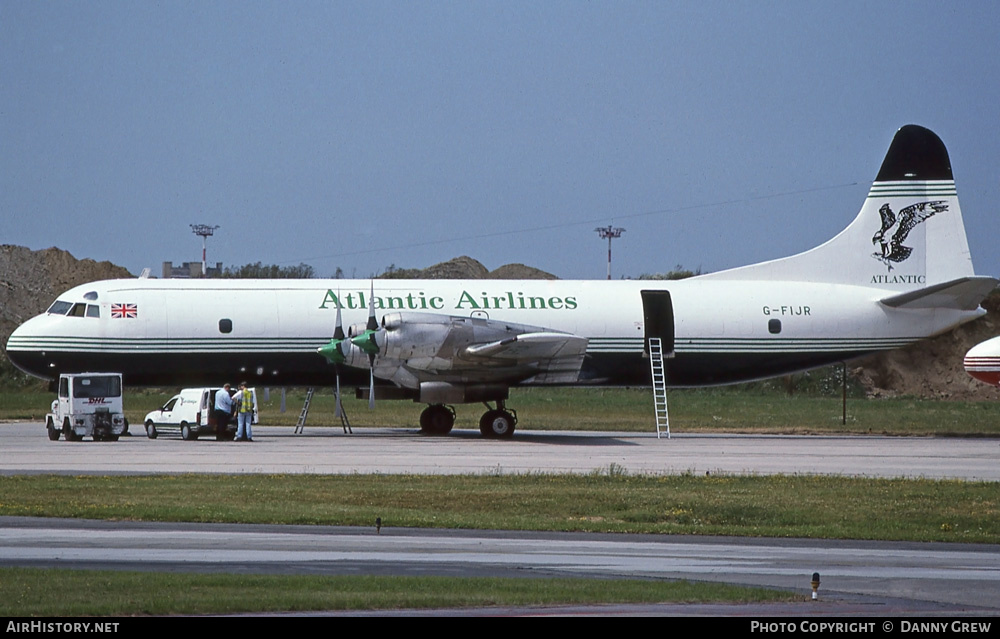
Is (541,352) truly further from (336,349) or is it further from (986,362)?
(986,362)

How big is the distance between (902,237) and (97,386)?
25165 mm

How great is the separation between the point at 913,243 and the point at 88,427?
25.9 meters

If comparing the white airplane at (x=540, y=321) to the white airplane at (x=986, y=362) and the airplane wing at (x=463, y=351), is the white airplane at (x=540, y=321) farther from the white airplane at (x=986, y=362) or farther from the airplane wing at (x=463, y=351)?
the white airplane at (x=986, y=362)

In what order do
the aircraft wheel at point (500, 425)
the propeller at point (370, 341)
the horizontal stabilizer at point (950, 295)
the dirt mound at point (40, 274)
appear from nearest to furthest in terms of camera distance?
1. the propeller at point (370, 341)
2. the aircraft wheel at point (500, 425)
3. the horizontal stabilizer at point (950, 295)
4. the dirt mound at point (40, 274)

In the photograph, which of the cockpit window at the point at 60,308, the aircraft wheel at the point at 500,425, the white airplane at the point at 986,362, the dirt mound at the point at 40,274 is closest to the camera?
the cockpit window at the point at 60,308

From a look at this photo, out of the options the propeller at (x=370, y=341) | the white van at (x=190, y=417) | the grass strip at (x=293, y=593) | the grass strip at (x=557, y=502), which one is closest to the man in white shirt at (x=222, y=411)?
the white van at (x=190, y=417)

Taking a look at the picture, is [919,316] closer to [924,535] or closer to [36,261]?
[924,535]

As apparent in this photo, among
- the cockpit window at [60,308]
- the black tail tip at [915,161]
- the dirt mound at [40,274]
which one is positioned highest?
the dirt mound at [40,274]

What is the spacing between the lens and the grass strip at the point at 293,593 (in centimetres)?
952

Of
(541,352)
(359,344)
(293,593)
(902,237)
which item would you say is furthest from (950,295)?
(293,593)

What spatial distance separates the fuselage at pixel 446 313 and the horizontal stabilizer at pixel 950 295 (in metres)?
0.29

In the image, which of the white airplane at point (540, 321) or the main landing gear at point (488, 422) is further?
the main landing gear at point (488, 422)

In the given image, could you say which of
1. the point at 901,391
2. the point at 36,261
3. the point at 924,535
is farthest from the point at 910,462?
the point at 36,261
